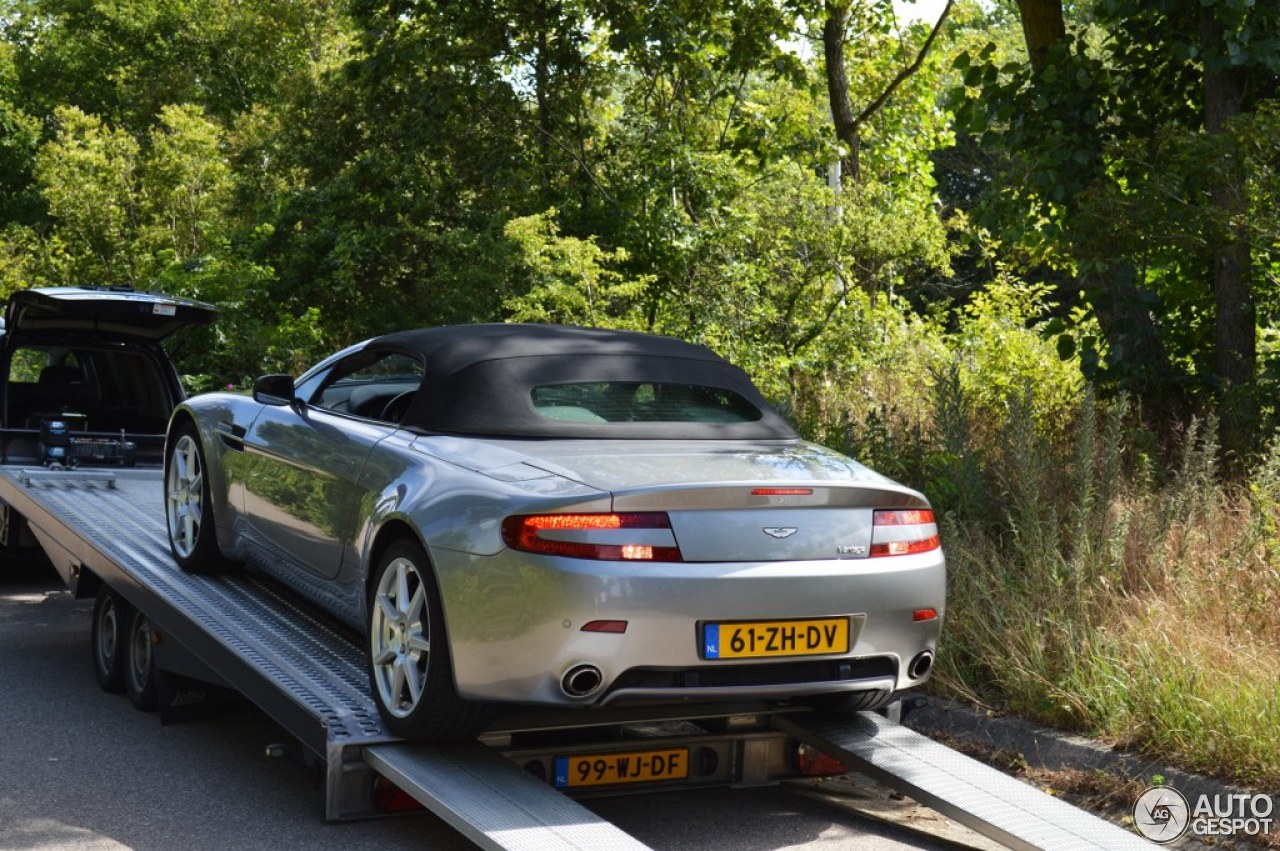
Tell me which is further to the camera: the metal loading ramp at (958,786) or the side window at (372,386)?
the side window at (372,386)

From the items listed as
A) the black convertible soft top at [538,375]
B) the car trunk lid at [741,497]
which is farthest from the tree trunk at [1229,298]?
the car trunk lid at [741,497]

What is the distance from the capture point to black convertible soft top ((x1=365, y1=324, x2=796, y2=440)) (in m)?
5.41

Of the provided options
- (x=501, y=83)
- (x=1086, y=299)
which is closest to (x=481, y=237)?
(x=501, y=83)

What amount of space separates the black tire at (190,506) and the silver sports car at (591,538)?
1.03m

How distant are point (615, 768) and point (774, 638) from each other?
82cm

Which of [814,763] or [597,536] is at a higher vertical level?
[597,536]

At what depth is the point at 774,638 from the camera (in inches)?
184

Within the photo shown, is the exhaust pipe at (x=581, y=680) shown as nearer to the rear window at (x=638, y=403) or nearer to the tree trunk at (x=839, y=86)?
the rear window at (x=638, y=403)

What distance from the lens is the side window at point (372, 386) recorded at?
234 inches

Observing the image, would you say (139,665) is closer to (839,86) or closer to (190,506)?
(190,506)

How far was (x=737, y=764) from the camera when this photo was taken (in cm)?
530

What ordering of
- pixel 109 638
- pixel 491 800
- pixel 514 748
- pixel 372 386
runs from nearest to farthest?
pixel 491 800
pixel 514 748
pixel 372 386
pixel 109 638

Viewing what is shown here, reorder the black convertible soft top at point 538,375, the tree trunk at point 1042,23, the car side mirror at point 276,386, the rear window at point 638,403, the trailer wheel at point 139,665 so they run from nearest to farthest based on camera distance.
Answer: the black convertible soft top at point 538,375 < the rear window at point 638,403 < the car side mirror at point 276,386 < the trailer wheel at point 139,665 < the tree trunk at point 1042,23

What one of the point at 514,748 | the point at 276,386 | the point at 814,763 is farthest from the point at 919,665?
the point at 276,386
